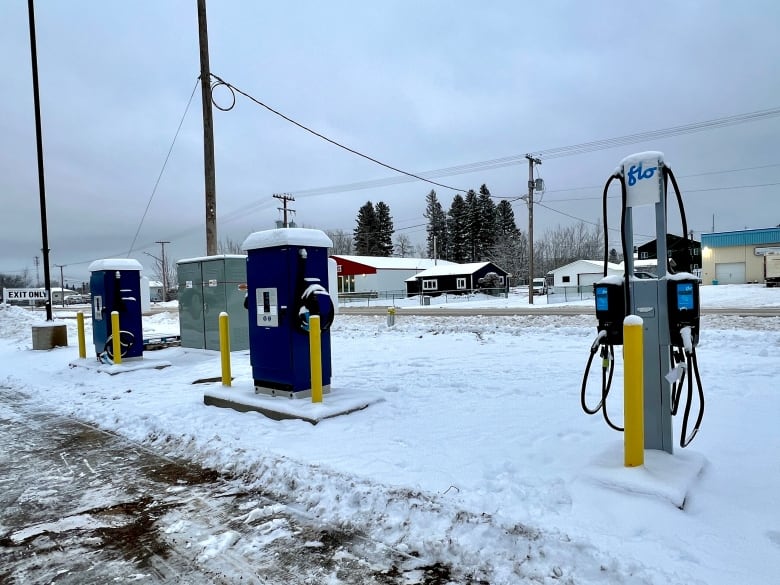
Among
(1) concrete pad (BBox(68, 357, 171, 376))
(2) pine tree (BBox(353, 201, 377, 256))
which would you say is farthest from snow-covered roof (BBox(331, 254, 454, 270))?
(1) concrete pad (BBox(68, 357, 171, 376))

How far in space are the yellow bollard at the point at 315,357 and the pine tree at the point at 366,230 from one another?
278 feet

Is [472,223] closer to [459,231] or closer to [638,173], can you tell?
[459,231]

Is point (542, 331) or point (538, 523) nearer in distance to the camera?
point (538, 523)

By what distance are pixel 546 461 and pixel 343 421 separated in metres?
2.32

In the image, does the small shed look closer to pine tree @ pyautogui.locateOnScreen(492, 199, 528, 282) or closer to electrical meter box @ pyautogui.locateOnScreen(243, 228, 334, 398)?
pine tree @ pyautogui.locateOnScreen(492, 199, 528, 282)

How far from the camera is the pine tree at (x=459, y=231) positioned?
8669 cm

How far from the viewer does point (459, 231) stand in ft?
286

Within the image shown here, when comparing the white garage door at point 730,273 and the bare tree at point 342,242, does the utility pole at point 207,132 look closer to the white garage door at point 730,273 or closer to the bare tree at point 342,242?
the white garage door at point 730,273

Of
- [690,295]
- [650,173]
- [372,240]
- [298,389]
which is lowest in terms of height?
[298,389]

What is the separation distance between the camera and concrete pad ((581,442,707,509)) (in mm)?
3479

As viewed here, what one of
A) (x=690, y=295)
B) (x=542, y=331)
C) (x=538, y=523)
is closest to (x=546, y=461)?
(x=538, y=523)

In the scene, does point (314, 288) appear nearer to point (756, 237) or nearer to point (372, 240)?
point (756, 237)

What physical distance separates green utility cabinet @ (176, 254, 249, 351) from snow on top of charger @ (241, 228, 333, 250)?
5.22 meters

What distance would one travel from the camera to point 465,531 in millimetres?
3314
